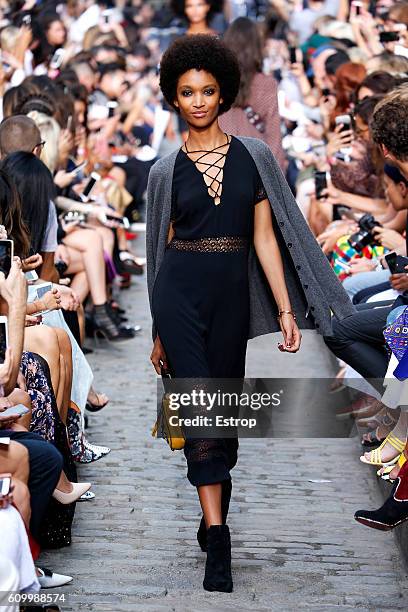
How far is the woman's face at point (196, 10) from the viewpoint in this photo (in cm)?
1103

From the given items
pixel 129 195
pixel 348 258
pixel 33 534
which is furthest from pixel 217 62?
pixel 129 195

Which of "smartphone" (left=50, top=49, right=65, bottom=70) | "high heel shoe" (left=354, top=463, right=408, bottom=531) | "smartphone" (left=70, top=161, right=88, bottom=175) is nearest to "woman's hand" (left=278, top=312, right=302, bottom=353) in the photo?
"high heel shoe" (left=354, top=463, right=408, bottom=531)

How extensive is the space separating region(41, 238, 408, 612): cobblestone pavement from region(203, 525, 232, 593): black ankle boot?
46 mm

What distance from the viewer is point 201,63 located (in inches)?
202

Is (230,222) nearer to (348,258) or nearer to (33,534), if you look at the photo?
(33,534)

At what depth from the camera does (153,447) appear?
6.98 metres

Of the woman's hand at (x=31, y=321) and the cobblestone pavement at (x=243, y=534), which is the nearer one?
the cobblestone pavement at (x=243, y=534)

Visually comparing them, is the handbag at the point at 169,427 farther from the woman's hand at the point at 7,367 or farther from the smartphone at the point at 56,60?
the smartphone at the point at 56,60

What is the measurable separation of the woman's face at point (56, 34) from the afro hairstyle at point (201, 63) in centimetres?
842

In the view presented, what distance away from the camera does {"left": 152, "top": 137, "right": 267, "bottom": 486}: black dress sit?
502 centimetres

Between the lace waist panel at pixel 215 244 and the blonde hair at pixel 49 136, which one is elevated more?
the lace waist panel at pixel 215 244

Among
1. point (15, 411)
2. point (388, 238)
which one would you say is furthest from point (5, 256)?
point (388, 238)

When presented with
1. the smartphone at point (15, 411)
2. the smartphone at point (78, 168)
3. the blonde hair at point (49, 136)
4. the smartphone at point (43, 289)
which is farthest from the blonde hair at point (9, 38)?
the smartphone at point (15, 411)

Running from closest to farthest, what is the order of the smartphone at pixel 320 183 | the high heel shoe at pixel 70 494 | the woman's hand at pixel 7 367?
the woman's hand at pixel 7 367, the high heel shoe at pixel 70 494, the smartphone at pixel 320 183
